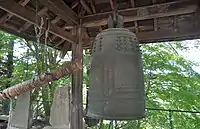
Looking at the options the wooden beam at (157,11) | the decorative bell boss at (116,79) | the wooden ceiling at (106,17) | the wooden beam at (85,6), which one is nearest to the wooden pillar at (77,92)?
the wooden ceiling at (106,17)

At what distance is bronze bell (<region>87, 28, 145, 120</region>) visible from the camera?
4.39 feet

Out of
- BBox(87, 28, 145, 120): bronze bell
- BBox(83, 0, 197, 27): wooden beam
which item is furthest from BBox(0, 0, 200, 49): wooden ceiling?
BBox(87, 28, 145, 120): bronze bell

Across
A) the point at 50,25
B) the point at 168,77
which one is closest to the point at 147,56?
the point at 168,77

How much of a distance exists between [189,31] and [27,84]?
2.51 m

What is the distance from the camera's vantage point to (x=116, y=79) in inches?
53.8

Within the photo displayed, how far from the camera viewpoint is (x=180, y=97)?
4.73 metres

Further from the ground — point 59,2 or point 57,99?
point 59,2

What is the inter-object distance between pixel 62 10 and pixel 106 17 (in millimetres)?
640

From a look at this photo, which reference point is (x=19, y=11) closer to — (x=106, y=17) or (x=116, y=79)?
(x=106, y=17)

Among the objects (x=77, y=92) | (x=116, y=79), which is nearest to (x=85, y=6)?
(x=77, y=92)

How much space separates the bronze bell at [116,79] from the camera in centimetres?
134

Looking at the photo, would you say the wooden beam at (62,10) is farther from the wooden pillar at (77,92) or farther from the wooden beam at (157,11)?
the wooden beam at (157,11)

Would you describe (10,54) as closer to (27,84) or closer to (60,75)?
(27,84)

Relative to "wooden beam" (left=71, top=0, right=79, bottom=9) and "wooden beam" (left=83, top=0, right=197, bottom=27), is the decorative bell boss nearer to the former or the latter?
"wooden beam" (left=83, top=0, right=197, bottom=27)
